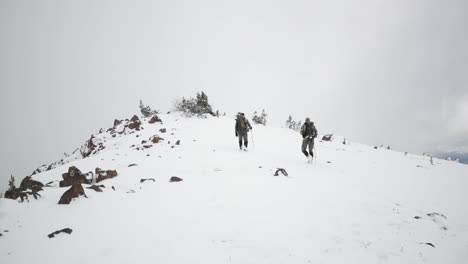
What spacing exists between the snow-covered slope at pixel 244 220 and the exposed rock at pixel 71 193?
14 cm

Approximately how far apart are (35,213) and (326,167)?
1052cm

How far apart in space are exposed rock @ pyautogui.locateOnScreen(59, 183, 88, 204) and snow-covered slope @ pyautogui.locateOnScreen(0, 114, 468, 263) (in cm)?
14

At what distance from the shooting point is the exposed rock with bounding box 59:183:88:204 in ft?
18.1

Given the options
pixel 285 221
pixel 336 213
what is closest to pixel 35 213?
pixel 285 221

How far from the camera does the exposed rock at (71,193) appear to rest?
18.1 feet

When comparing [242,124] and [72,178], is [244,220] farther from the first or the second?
[242,124]

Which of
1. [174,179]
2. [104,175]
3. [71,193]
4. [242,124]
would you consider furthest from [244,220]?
[242,124]

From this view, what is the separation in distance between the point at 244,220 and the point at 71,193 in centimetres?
464

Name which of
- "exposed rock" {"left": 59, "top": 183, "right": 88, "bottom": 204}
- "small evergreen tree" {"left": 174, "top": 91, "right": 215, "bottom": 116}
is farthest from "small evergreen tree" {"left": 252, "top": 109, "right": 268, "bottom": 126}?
"exposed rock" {"left": 59, "top": 183, "right": 88, "bottom": 204}

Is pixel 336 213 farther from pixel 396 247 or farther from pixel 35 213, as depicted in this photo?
pixel 35 213

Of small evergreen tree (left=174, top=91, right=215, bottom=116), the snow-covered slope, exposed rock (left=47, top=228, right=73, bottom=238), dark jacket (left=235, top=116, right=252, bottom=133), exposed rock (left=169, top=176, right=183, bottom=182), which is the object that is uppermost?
small evergreen tree (left=174, top=91, right=215, bottom=116)

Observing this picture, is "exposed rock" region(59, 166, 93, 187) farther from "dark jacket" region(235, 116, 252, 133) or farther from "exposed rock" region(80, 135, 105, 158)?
"exposed rock" region(80, 135, 105, 158)

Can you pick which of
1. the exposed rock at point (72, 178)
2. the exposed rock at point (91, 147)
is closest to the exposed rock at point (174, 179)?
the exposed rock at point (72, 178)

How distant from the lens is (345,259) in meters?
3.46
